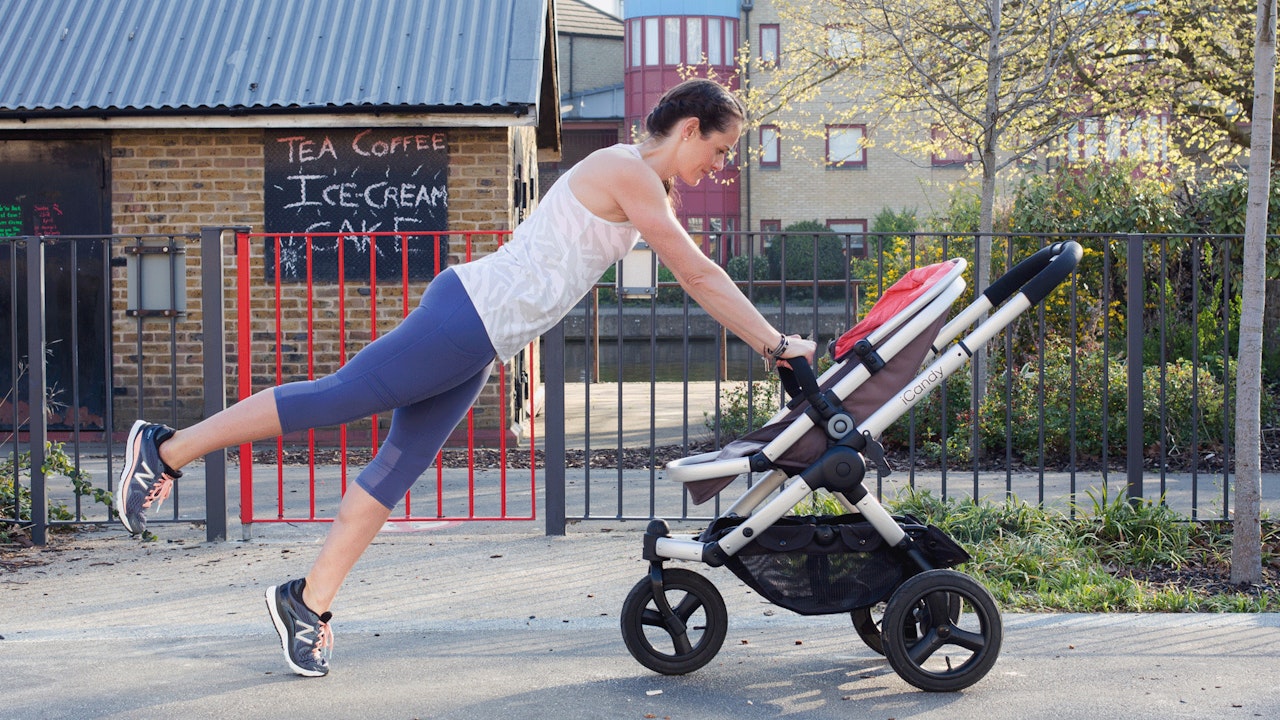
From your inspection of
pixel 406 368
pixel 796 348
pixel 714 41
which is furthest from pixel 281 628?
pixel 714 41

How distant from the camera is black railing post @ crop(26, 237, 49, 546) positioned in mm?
6277

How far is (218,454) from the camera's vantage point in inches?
242

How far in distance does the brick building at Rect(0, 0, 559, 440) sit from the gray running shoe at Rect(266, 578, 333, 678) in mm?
6453

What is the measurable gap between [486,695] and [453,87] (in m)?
7.40

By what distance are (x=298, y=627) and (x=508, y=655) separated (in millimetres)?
770

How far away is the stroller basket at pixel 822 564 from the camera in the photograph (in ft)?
12.9

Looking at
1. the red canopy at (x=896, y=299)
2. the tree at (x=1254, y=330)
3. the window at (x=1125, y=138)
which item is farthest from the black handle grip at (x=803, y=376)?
the window at (x=1125, y=138)

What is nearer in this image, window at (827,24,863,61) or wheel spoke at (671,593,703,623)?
wheel spoke at (671,593,703,623)

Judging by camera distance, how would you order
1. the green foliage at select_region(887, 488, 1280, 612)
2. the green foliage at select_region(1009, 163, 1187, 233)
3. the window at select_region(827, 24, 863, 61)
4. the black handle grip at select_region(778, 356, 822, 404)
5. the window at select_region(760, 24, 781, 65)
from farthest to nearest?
the window at select_region(760, 24, 781, 65), the green foliage at select_region(1009, 163, 1187, 233), the window at select_region(827, 24, 863, 61), the green foliage at select_region(887, 488, 1280, 612), the black handle grip at select_region(778, 356, 822, 404)

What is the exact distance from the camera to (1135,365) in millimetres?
6230

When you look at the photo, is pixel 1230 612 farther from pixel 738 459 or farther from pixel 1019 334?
pixel 1019 334

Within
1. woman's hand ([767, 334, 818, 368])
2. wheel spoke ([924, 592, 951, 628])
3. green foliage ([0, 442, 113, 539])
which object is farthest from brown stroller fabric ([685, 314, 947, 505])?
green foliage ([0, 442, 113, 539])

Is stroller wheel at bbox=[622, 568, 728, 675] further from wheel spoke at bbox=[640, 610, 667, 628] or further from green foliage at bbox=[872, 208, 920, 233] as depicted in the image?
green foliage at bbox=[872, 208, 920, 233]

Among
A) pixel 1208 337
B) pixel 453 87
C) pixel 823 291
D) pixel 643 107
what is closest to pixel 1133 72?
pixel 1208 337
